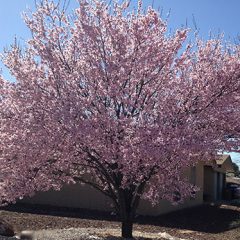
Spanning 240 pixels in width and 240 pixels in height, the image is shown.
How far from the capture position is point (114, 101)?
31.6 ft

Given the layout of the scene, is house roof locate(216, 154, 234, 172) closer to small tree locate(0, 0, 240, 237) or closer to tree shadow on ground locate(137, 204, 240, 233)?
tree shadow on ground locate(137, 204, 240, 233)

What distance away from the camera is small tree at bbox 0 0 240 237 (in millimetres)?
9094

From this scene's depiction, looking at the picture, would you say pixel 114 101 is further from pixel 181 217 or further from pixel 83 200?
pixel 83 200

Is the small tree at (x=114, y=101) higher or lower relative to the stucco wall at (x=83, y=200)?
higher

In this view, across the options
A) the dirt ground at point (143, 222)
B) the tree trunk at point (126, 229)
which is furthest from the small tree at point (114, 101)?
the dirt ground at point (143, 222)

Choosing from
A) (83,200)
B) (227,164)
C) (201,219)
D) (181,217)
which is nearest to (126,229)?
(201,219)

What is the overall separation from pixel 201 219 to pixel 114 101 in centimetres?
1231

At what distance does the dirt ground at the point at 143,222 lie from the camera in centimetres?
1509

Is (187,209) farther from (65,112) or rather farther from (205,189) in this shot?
(65,112)

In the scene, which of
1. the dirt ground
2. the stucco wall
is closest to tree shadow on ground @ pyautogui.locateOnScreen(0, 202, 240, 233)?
the dirt ground

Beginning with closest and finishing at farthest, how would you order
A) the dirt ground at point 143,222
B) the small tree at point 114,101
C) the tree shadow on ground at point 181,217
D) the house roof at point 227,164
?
the small tree at point 114,101 → the dirt ground at point 143,222 → the tree shadow on ground at point 181,217 → the house roof at point 227,164

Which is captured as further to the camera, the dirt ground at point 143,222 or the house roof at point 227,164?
the house roof at point 227,164

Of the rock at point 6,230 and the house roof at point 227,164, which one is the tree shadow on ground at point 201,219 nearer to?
the house roof at point 227,164

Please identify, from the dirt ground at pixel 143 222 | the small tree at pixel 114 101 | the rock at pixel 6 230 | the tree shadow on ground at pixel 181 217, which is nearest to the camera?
the small tree at pixel 114 101
